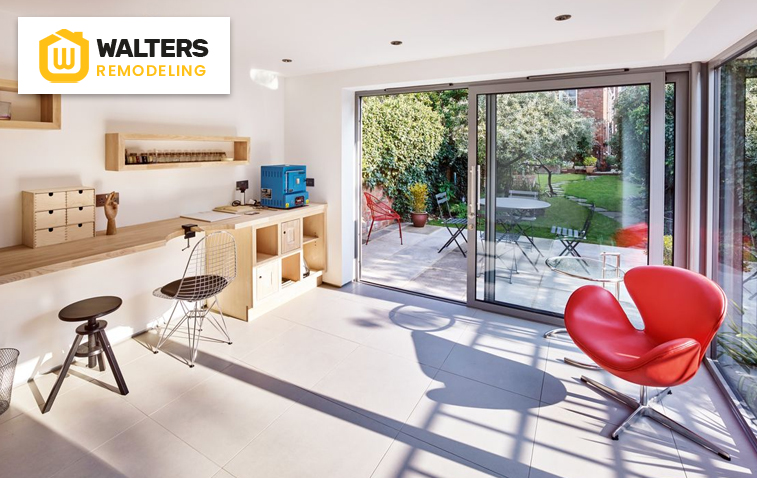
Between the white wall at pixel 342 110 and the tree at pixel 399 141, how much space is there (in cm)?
273

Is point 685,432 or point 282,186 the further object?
point 282,186

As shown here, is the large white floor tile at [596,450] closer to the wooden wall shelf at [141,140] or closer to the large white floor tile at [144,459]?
the large white floor tile at [144,459]

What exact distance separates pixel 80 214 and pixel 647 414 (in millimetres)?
3729

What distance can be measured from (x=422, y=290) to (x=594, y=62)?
106 inches

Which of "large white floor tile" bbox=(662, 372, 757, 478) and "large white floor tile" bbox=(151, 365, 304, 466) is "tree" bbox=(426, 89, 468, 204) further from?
"large white floor tile" bbox=(151, 365, 304, 466)

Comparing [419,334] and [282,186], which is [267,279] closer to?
[282,186]

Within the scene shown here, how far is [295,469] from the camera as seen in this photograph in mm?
2051

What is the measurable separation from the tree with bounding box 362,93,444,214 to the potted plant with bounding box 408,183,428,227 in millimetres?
141

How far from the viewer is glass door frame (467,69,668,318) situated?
319 centimetres

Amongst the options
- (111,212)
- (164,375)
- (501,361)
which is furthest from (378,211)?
(164,375)

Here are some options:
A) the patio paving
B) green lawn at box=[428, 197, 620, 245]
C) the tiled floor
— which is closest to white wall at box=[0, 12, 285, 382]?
the tiled floor

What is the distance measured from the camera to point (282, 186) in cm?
422

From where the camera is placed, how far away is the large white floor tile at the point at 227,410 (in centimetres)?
224

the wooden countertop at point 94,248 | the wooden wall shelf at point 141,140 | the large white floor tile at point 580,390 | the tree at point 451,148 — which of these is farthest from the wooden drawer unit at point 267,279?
the tree at point 451,148
